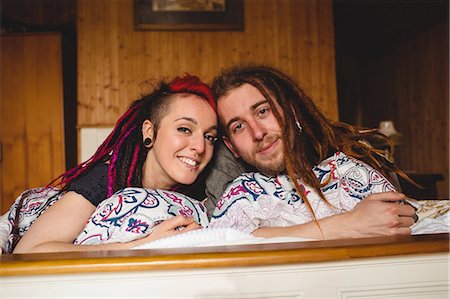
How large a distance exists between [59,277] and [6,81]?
4013mm

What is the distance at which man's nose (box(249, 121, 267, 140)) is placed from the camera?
1.48 meters

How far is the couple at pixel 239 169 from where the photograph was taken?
114cm

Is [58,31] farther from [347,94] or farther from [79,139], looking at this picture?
[347,94]

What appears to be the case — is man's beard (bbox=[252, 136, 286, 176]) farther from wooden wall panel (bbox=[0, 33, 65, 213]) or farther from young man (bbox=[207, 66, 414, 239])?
wooden wall panel (bbox=[0, 33, 65, 213])

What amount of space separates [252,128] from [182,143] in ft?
0.84

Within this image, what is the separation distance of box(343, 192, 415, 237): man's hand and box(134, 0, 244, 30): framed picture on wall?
3.52 meters

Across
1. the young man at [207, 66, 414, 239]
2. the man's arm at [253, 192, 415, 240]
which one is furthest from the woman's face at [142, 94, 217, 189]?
the man's arm at [253, 192, 415, 240]

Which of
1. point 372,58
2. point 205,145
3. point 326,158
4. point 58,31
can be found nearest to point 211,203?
point 205,145

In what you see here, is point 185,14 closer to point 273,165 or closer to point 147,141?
point 147,141

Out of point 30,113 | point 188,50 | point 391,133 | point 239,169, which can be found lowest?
point 239,169

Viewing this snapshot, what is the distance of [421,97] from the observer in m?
6.68

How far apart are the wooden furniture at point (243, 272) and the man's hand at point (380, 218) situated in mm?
295

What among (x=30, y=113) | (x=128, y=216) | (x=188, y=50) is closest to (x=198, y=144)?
(x=128, y=216)

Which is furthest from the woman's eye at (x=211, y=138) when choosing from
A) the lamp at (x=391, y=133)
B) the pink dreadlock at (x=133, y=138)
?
the lamp at (x=391, y=133)
